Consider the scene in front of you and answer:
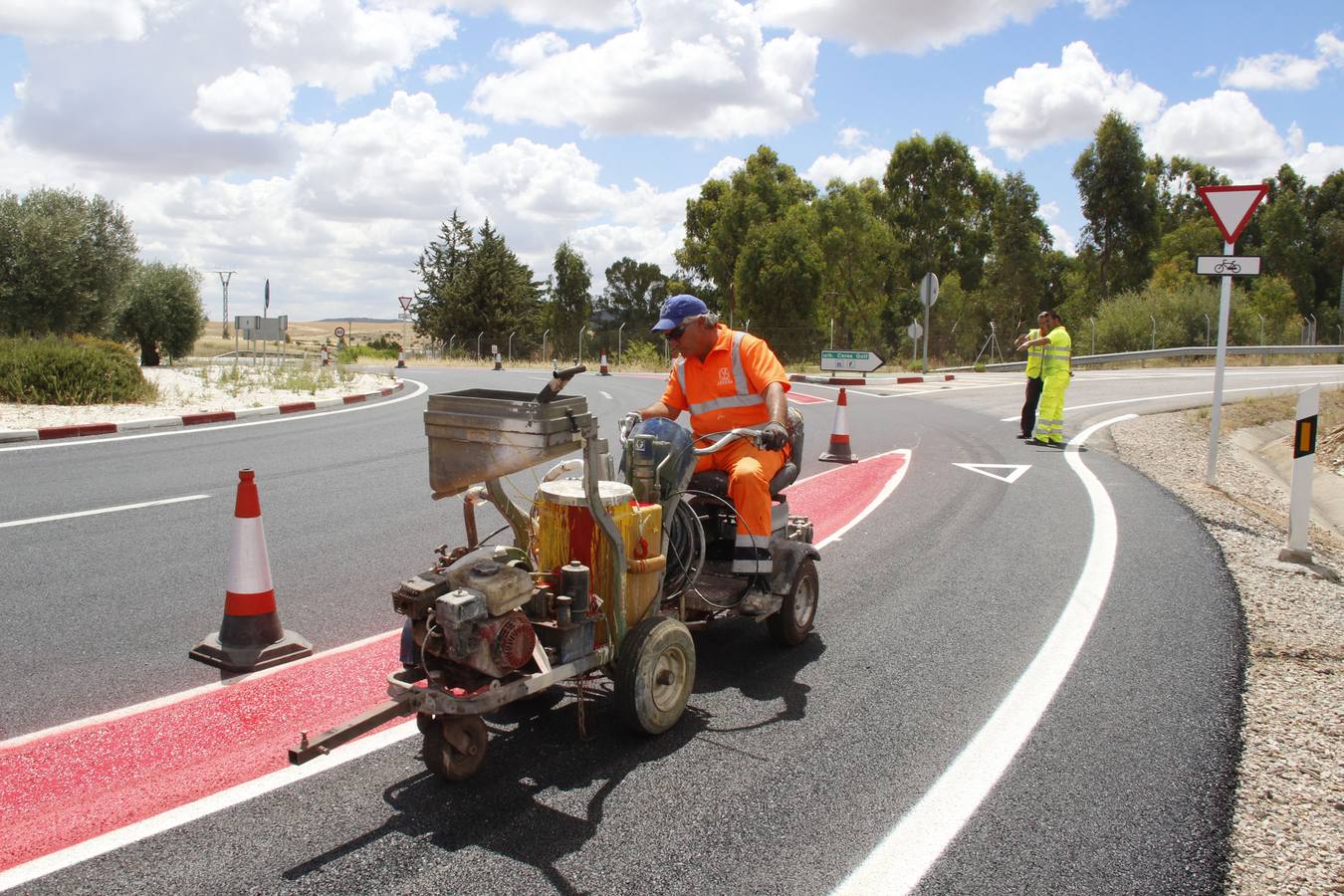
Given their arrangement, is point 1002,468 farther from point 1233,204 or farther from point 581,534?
point 581,534

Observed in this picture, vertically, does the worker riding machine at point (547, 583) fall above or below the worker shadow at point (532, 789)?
above

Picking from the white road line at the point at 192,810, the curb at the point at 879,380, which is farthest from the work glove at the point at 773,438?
the curb at the point at 879,380

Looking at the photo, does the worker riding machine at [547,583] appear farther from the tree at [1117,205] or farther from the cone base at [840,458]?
the tree at [1117,205]

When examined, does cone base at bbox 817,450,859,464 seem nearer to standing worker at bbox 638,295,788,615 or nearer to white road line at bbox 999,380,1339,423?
white road line at bbox 999,380,1339,423

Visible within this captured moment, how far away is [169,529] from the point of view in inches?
294

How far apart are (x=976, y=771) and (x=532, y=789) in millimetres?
1627

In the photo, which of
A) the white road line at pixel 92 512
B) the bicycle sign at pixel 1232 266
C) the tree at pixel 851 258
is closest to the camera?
the white road line at pixel 92 512

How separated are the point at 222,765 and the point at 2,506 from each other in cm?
598

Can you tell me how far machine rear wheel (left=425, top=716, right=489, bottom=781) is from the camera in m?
3.45

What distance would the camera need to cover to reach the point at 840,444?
1182 centimetres

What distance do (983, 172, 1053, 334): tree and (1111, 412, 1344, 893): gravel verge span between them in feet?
130

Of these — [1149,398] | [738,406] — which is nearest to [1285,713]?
[738,406]

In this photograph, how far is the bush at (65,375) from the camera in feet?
52.2

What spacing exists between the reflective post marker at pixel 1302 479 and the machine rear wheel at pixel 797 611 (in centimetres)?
391
